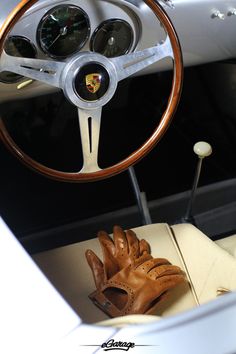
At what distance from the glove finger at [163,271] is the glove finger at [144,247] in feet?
0.25

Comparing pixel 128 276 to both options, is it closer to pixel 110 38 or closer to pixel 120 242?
pixel 120 242

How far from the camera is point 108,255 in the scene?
1323 mm

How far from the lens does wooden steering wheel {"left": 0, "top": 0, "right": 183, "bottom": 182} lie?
3.76 ft

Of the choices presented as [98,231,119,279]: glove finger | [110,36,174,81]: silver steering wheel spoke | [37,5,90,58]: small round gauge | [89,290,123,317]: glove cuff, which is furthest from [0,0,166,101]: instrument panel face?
[89,290,123,317]: glove cuff

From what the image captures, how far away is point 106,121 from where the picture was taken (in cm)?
206

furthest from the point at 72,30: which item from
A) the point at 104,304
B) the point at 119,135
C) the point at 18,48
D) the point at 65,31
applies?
the point at 119,135

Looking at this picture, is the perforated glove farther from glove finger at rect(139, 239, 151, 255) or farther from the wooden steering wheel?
the wooden steering wheel

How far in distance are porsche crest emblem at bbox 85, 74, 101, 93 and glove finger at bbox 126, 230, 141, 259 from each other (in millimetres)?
340

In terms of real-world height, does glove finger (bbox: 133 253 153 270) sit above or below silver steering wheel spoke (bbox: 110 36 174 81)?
below

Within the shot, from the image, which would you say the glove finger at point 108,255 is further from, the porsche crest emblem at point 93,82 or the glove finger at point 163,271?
the porsche crest emblem at point 93,82

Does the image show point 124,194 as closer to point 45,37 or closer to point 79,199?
point 79,199

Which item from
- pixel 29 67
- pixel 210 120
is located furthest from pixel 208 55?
pixel 29 67

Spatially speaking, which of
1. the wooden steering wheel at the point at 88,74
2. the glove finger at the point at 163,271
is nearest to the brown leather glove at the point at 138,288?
the glove finger at the point at 163,271

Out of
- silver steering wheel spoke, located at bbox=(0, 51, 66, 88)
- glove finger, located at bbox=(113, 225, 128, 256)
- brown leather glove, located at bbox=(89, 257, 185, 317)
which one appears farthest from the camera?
glove finger, located at bbox=(113, 225, 128, 256)
